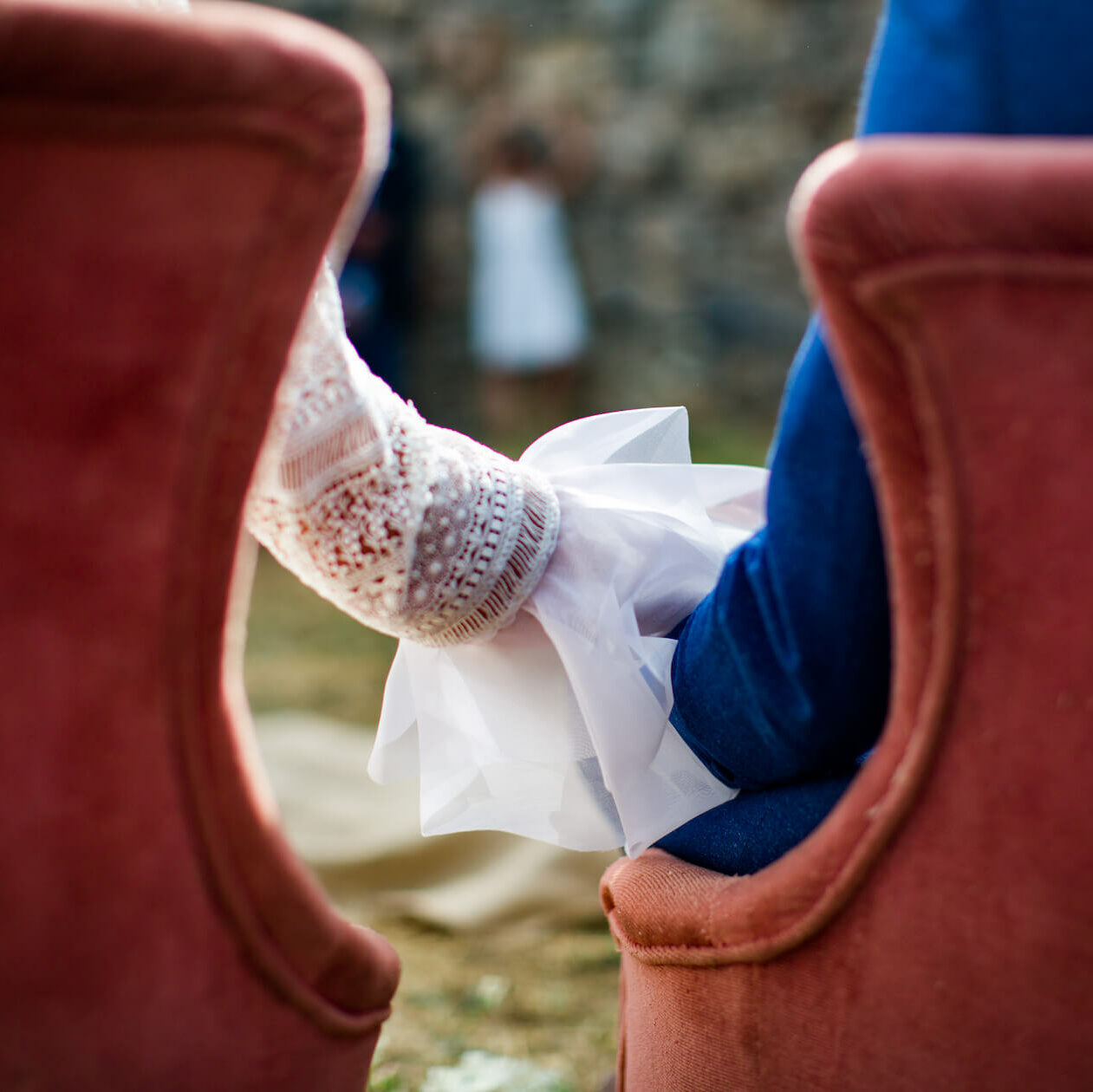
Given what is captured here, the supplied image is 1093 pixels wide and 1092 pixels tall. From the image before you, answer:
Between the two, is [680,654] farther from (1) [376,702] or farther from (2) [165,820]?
(1) [376,702]

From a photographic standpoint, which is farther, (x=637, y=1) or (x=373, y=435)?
(x=637, y=1)

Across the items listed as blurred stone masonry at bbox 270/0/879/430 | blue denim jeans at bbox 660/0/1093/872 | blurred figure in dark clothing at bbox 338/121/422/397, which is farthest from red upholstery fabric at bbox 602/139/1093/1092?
blurred stone masonry at bbox 270/0/879/430

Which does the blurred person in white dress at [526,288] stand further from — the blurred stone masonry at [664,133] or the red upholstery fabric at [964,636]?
the red upholstery fabric at [964,636]

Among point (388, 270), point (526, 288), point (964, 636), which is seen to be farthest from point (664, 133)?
point (964, 636)

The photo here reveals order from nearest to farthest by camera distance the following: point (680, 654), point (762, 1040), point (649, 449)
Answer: point (762, 1040), point (680, 654), point (649, 449)

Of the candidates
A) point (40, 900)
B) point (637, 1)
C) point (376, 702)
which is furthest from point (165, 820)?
point (637, 1)

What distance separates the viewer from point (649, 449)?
106 cm

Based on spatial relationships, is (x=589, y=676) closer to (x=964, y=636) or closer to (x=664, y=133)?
(x=964, y=636)

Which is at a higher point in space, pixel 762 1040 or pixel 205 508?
pixel 205 508

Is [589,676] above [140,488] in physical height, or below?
below

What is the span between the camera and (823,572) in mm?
705

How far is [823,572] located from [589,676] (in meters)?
0.25

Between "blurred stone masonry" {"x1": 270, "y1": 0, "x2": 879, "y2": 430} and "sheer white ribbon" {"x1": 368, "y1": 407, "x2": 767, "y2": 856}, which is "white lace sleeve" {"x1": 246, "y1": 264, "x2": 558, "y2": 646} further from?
"blurred stone masonry" {"x1": 270, "y1": 0, "x2": 879, "y2": 430}

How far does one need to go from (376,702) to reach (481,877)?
94cm
